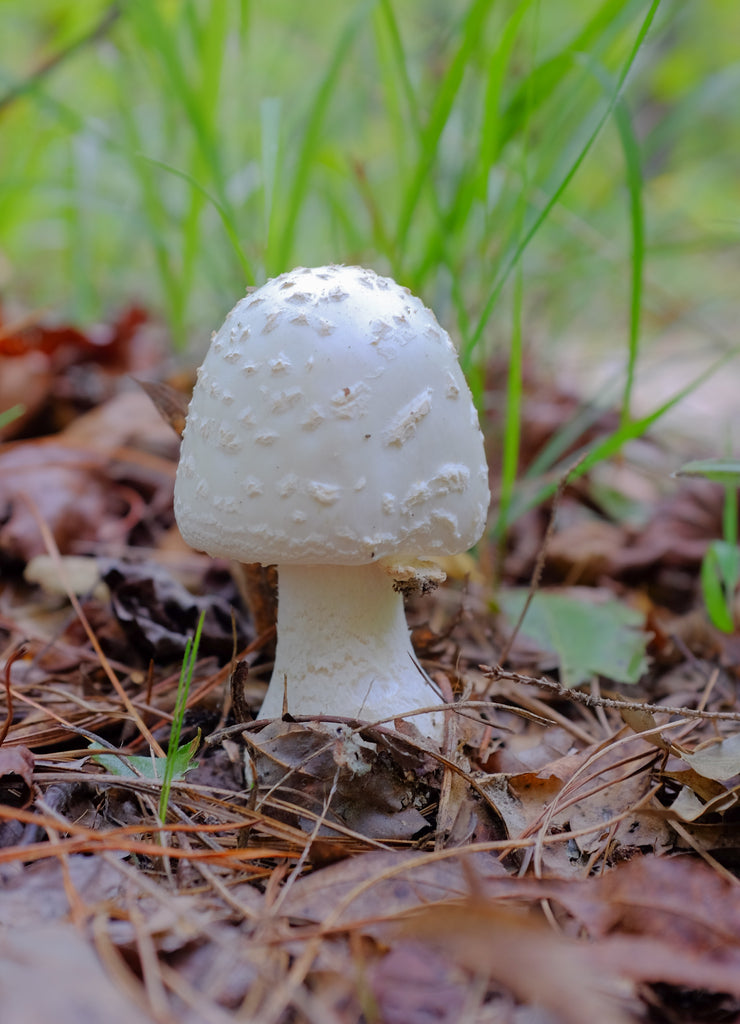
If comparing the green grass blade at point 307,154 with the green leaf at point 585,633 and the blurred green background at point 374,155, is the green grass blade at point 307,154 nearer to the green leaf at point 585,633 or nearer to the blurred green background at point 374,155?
the blurred green background at point 374,155

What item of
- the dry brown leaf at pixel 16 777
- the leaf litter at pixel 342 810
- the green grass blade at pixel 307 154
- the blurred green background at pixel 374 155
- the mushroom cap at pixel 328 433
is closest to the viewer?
the leaf litter at pixel 342 810

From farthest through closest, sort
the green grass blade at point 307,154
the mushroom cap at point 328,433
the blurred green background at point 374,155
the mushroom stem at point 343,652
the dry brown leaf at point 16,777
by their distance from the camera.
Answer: the green grass blade at point 307,154, the blurred green background at point 374,155, the mushroom stem at point 343,652, the mushroom cap at point 328,433, the dry brown leaf at point 16,777

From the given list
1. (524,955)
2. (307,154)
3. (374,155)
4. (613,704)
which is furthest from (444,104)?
(374,155)

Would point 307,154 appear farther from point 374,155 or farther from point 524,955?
point 374,155

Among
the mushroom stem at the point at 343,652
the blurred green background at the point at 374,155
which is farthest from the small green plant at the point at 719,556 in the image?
the mushroom stem at the point at 343,652

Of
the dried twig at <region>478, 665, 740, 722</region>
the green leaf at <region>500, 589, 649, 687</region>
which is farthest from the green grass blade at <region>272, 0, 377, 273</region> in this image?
the dried twig at <region>478, 665, 740, 722</region>

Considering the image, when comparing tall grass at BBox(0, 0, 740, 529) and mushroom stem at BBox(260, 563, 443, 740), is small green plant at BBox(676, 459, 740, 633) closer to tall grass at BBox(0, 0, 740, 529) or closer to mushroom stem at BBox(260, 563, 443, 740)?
tall grass at BBox(0, 0, 740, 529)
